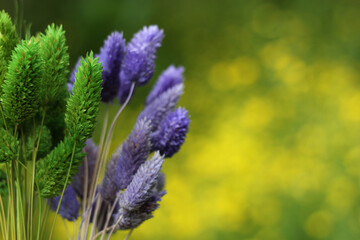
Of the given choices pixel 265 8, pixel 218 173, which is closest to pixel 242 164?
pixel 218 173

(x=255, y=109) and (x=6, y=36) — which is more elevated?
(x=255, y=109)

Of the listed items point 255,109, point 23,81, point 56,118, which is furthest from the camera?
point 255,109

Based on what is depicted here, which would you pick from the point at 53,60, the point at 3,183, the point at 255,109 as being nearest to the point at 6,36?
the point at 53,60

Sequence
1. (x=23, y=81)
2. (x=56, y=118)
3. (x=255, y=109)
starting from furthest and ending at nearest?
1. (x=255, y=109)
2. (x=56, y=118)
3. (x=23, y=81)

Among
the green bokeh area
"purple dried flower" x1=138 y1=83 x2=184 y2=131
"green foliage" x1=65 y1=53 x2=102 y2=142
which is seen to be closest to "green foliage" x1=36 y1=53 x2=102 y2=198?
"green foliage" x1=65 y1=53 x2=102 y2=142

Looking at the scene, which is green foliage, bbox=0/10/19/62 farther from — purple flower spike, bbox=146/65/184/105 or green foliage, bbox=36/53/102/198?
purple flower spike, bbox=146/65/184/105

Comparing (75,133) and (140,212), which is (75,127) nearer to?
(75,133)

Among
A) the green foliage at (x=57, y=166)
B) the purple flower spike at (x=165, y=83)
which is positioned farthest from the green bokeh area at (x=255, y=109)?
the green foliage at (x=57, y=166)

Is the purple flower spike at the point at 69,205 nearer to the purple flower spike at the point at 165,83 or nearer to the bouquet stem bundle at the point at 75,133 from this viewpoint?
the bouquet stem bundle at the point at 75,133
